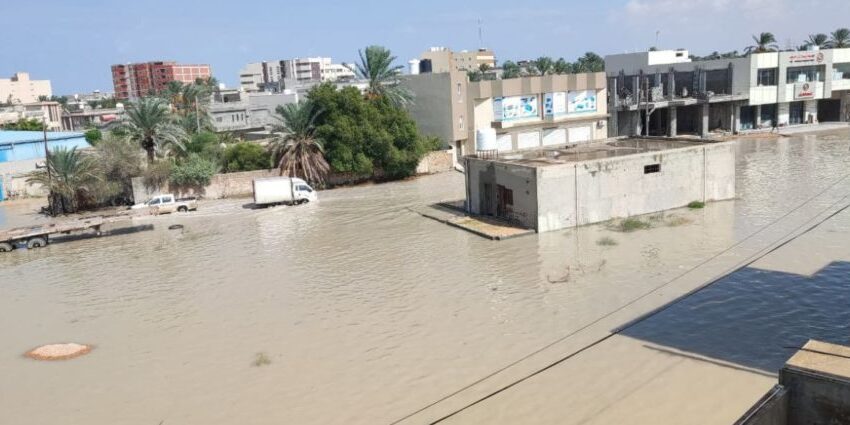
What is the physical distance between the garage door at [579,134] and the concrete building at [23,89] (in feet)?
495

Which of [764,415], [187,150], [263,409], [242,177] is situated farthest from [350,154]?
[764,415]

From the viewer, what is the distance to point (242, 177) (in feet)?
145

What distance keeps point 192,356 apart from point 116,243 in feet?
56.7

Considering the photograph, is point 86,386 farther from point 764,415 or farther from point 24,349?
point 764,415

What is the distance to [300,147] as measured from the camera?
44.8 metres

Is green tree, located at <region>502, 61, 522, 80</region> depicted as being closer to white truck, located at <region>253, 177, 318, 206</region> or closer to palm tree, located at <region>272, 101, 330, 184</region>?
palm tree, located at <region>272, 101, 330, 184</region>

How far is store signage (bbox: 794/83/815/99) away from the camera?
209 ft

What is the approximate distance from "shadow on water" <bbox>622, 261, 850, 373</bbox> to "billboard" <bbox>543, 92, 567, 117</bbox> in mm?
35117

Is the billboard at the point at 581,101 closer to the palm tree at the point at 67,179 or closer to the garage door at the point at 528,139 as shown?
the garage door at the point at 528,139

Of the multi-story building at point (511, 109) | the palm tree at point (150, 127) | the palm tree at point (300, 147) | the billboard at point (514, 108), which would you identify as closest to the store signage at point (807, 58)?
the multi-story building at point (511, 109)

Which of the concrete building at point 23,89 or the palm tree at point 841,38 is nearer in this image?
the palm tree at point 841,38

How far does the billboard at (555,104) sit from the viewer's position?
178 ft

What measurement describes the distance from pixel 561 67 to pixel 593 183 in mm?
98385

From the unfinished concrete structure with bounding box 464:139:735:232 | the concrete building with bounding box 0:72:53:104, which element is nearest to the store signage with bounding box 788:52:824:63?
the unfinished concrete structure with bounding box 464:139:735:232
